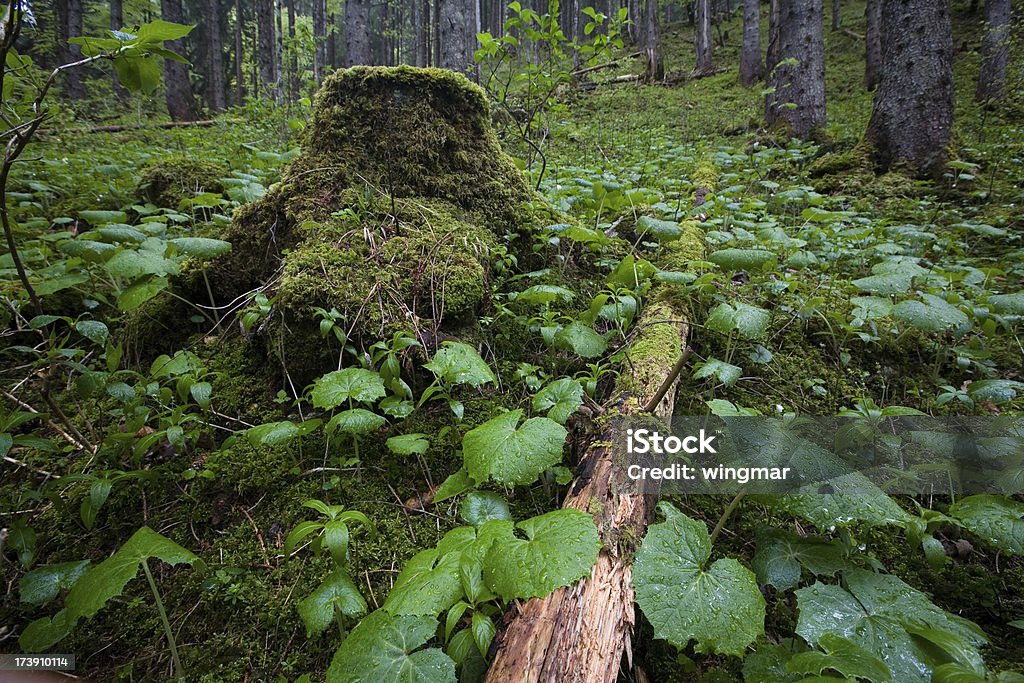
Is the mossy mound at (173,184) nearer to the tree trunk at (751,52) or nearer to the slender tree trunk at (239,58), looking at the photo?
the tree trunk at (751,52)

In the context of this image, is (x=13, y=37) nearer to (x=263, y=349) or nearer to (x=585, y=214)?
(x=263, y=349)

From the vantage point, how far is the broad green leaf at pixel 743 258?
2277mm

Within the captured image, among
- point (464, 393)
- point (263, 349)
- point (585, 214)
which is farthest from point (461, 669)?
point (585, 214)

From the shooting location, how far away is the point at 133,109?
506 inches

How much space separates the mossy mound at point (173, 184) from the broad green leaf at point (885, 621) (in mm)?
4386

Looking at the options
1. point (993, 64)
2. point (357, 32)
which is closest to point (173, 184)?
point (357, 32)

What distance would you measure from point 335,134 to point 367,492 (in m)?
2.23

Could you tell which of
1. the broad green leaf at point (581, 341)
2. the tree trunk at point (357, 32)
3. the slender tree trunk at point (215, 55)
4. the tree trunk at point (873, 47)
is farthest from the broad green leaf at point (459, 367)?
the slender tree trunk at point (215, 55)

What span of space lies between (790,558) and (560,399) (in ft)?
2.97

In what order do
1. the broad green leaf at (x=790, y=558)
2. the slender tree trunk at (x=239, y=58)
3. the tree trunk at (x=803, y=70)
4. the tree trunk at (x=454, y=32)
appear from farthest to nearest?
the slender tree trunk at (x=239, y=58)
the tree trunk at (x=803, y=70)
the tree trunk at (x=454, y=32)
the broad green leaf at (x=790, y=558)

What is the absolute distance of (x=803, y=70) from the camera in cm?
709

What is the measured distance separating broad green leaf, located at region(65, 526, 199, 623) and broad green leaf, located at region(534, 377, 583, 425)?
1.17 meters

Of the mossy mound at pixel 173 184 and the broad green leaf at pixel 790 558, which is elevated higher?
the mossy mound at pixel 173 184

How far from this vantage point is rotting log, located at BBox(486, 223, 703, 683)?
1.13m
